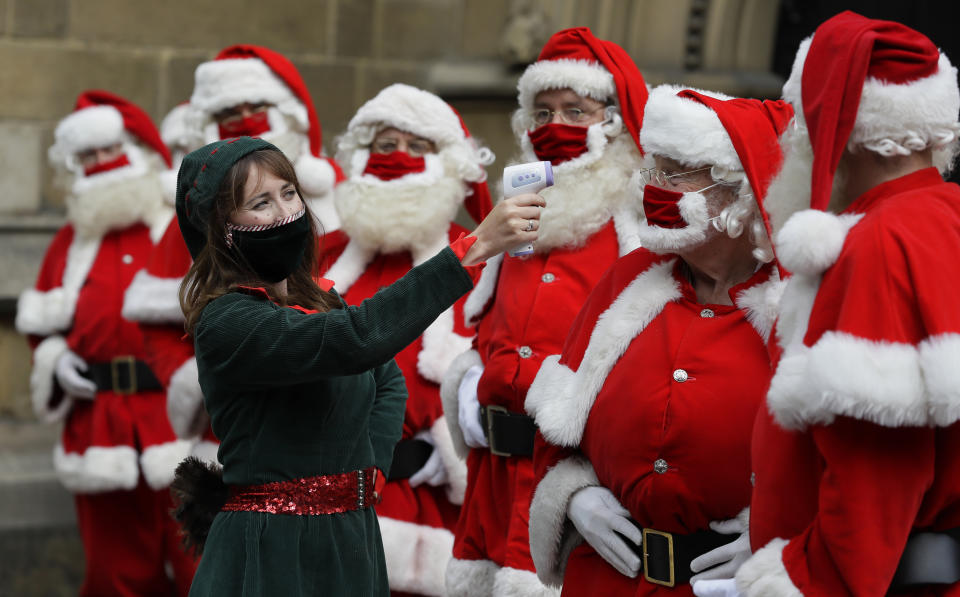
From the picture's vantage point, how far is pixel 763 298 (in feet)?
9.82

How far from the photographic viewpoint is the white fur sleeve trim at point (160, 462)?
6113 mm

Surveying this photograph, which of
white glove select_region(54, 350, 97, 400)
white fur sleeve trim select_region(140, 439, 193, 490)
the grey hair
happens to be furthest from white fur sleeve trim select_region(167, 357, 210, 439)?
the grey hair

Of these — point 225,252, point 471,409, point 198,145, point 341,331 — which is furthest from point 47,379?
point 341,331

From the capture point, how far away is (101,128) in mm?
6473

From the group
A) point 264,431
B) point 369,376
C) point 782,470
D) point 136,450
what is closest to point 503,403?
point 369,376

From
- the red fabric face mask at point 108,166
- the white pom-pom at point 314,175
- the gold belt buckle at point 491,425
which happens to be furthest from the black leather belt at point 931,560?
the red fabric face mask at point 108,166

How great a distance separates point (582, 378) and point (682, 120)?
2.30ft

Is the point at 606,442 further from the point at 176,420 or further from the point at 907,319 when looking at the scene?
the point at 176,420

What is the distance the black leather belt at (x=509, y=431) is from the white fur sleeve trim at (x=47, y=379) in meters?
3.04

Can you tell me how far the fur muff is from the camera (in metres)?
3.25

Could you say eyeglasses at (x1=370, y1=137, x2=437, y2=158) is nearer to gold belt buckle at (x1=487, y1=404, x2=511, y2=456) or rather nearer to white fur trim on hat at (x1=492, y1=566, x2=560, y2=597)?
gold belt buckle at (x1=487, y1=404, x2=511, y2=456)

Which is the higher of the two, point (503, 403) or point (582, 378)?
point (582, 378)

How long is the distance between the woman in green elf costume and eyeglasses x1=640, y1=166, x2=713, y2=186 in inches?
16.6

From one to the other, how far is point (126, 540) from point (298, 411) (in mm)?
3756
